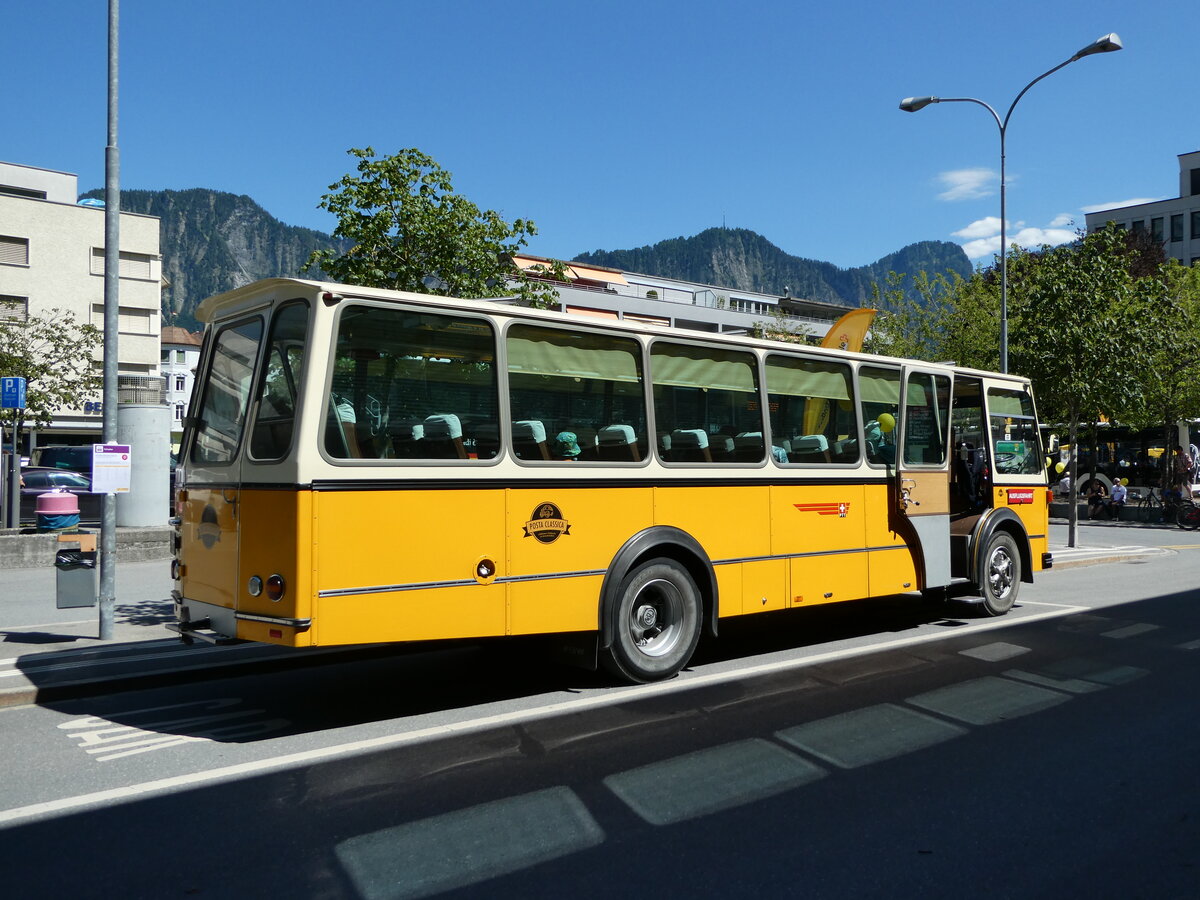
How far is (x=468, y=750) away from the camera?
18.0ft

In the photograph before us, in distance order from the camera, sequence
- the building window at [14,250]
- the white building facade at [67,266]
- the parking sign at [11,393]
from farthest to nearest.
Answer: the building window at [14,250] < the white building facade at [67,266] < the parking sign at [11,393]

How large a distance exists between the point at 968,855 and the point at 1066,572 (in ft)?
42.0

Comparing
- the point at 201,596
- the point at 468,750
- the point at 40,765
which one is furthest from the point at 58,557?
the point at 468,750

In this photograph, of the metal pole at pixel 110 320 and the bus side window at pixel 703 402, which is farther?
the metal pole at pixel 110 320

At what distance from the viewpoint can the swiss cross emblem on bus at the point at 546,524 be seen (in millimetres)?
6562

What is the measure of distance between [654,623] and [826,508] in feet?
6.98

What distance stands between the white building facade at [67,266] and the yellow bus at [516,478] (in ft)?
144

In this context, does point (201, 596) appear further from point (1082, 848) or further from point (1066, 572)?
A: point (1066, 572)

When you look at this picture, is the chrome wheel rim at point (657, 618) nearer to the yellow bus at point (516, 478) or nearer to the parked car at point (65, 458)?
the yellow bus at point (516, 478)

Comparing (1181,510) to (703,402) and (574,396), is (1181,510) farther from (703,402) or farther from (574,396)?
(574,396)

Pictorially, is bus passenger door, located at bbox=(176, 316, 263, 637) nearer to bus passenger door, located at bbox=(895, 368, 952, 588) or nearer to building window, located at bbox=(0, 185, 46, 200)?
bus passenger door, located at bbox=(895, 368, 952, 588)

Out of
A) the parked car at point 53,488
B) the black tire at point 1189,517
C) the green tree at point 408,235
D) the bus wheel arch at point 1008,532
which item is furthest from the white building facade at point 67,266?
the bus wheel arch at point 1008,532

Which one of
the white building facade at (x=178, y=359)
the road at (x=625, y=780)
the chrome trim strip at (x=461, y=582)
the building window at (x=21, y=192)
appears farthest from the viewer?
the white building facade at (x=178, y=359)

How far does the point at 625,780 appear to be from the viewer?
4.90 m
